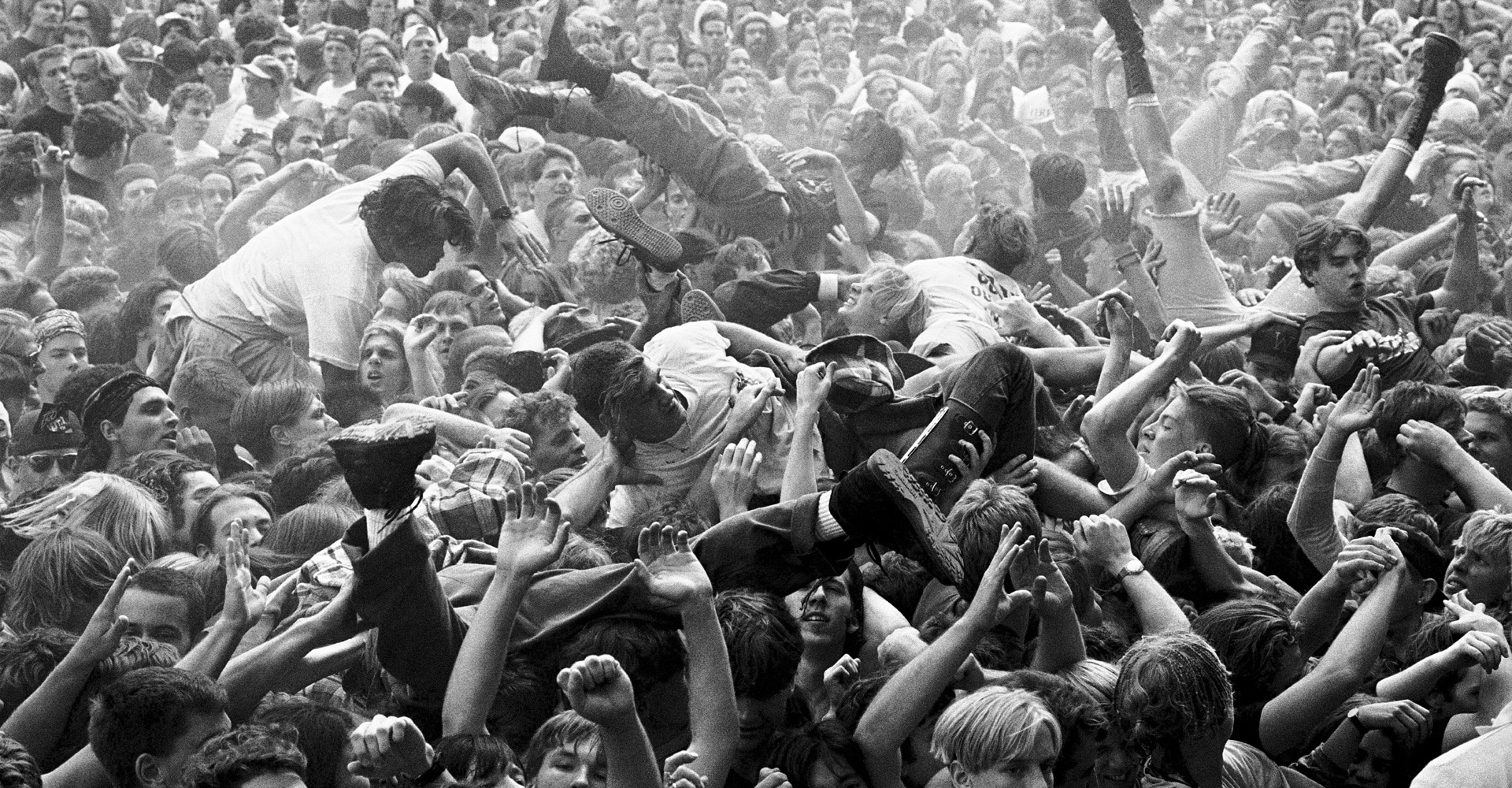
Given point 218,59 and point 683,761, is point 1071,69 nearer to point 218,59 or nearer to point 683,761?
point 218,59

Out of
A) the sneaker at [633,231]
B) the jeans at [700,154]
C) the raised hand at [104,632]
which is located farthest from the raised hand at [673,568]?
the jeans at [700,154]

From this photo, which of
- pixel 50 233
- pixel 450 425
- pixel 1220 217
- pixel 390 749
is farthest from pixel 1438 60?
pixel 390 749

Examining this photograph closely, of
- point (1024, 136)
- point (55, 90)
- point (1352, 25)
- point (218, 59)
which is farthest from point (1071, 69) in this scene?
point (55, 90)

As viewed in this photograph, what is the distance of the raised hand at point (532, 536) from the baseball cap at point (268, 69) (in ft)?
21.6

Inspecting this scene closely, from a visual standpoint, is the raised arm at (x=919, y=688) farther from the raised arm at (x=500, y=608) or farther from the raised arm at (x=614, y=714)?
the raised arm at (x=500, y=608)

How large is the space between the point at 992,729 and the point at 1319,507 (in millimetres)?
2082

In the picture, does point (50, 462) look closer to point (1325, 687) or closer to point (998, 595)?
point (998, 595)

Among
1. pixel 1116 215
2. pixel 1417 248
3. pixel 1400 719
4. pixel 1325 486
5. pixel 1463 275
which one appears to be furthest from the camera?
pixel 1417 248

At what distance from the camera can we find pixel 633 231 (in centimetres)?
697

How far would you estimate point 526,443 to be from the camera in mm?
5762

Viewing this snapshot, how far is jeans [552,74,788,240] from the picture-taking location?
26.8ft

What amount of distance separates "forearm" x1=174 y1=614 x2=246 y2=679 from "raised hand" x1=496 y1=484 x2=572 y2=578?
0.63 metres

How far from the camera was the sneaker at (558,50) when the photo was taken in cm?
789

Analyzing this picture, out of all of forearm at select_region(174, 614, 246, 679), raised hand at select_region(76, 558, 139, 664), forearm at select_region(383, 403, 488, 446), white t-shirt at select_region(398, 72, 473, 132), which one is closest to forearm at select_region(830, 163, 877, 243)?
white t-shirt at select_region(398, 72, 473, 132)
